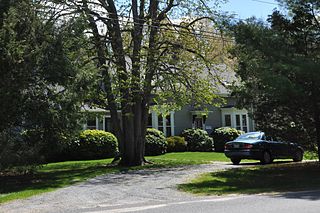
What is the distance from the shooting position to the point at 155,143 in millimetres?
29141

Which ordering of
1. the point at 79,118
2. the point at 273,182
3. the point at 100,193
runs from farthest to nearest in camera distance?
the point at 79,118 < the point at 273,182 < the point at 100,193

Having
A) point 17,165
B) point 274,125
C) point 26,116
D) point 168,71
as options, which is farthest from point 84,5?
point 274,125

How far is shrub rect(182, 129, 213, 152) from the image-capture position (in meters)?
32.0

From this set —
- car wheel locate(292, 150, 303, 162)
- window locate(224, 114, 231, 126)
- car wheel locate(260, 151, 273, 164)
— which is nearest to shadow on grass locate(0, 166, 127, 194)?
car wheel locate(260, 151, 273, 164)

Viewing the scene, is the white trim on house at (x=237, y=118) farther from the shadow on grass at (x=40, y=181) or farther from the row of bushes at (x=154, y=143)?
the shadow on grass at (x=40, y=181)

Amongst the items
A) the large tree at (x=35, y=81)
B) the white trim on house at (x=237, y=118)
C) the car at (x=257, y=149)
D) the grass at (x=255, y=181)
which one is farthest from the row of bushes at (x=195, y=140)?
the large tree at (x=35, y=81)

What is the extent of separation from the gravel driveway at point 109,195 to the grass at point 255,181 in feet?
2.56

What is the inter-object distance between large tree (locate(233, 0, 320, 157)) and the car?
4.04 metres

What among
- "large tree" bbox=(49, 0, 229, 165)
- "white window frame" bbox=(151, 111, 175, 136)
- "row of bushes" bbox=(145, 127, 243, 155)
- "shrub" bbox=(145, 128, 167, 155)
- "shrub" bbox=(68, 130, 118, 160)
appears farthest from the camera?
"white window frame" bbox=(151, 111, 175, 136)

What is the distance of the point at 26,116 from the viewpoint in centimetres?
1507

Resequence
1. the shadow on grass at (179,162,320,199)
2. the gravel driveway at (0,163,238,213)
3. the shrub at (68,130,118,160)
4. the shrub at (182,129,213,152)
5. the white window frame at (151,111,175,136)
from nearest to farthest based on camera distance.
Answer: the gravel driveway at (0,163,238,213)
the shadow on grass at (179,162,320,199)
the shrub at (68,130,118,160)
the shrub at (182,129,213,152)
the white window frame at (151,111,175,136)

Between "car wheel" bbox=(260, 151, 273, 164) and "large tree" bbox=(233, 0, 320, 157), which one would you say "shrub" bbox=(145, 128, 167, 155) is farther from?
"large tree" bbox=(233, 0, 320, 157)

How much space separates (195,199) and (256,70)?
5.81m

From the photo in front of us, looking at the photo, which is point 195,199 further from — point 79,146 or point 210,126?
point 210,126
